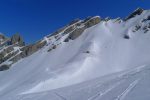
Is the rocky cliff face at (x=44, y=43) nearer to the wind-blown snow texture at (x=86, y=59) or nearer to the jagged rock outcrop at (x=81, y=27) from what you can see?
the jagged rock outcrop at (x=81, y=27)

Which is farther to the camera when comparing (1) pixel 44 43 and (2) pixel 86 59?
(1) pixel 44 43

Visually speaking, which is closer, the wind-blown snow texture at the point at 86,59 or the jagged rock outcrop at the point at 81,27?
the wind-blown snow texture at the point at 86,59

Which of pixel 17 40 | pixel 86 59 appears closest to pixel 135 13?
pixel 86 59

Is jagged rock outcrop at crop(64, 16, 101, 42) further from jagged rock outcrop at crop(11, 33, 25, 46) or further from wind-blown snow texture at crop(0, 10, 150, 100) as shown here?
jagged rock outcrop at crop(11, 33, 25, 46)

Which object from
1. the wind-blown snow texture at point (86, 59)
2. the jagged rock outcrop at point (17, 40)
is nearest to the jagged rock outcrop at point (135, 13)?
the wind-blown snow texture at point (86, 59)

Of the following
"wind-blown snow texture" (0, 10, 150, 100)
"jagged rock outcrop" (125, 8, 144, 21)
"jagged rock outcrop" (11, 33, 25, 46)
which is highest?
"jagged rock outcrop" (11, 33, 25, 46)

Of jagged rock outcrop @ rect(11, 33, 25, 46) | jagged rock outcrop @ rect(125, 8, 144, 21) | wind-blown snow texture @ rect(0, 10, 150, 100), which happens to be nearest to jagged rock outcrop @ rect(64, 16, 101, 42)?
wind-blown snow texture @ rect(0, 10, 150, 100)

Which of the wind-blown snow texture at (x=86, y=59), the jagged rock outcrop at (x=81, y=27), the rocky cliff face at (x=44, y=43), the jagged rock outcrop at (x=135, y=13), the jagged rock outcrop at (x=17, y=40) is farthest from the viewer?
the jagged rock outcrop at (x=17, y=40)

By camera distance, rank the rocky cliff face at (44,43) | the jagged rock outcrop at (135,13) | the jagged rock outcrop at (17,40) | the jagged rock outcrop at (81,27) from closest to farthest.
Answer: the jagged rock outcrop at (81,27) < the rocky cliff face at (44,43) < the jagged rock outcrop at (135,13) < the jagged rock outcrop at (17,40)

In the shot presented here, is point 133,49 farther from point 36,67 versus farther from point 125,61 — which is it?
point 36,67

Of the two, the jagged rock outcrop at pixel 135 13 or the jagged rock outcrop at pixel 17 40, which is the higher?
the jagged rock outcrop at pixel 17 40

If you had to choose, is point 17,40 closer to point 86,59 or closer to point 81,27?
point 81,27

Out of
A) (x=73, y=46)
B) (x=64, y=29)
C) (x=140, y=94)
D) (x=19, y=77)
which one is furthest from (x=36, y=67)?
(x=140, y=94)

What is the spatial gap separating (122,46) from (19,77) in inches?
820
